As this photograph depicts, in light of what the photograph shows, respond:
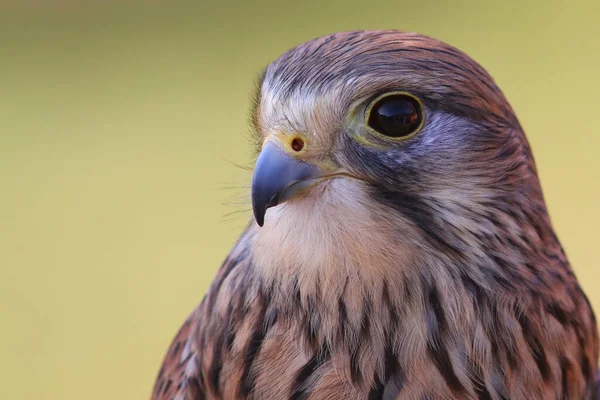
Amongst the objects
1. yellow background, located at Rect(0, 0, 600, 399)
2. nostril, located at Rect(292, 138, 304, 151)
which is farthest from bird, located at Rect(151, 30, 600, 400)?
yellow background, located at Rect(0, 0, 600, 399)

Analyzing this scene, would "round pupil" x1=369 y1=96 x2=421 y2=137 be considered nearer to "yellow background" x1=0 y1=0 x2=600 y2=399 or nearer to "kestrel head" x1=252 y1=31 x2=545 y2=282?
"kestrel head" x1=252 y1=31 x2=545 y2=282

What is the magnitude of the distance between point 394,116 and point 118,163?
6.71 ft

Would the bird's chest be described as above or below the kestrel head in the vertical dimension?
below

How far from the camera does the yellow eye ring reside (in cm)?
94

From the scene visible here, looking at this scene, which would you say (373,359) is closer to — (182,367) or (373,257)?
(373,257)

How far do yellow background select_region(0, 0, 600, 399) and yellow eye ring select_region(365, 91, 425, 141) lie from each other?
5.49ft

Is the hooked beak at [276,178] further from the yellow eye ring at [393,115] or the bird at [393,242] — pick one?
the yellow eye ring at [393,115]

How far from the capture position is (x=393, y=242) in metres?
0.96

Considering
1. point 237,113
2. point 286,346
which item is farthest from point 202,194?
point 286,346

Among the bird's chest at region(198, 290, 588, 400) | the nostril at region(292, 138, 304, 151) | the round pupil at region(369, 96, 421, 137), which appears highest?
the round pupil at region(369, 96, 421, 137)

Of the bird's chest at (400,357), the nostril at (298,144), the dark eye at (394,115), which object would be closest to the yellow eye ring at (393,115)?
the dark eye at (394,115)

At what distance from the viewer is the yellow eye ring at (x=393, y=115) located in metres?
0.94

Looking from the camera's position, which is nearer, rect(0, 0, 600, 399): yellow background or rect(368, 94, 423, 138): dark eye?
rect(368, 94, 423, 138): dark eye

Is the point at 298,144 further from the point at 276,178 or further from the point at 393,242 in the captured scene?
the point at 393,242
